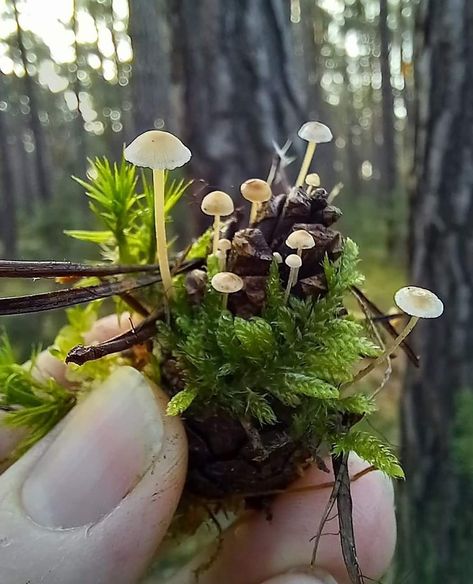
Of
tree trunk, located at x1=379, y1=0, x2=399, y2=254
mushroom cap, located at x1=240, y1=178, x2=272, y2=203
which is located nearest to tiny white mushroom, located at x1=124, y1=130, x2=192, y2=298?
mushroom cap, located at x1=240, y1=178, x2=272, y2=203

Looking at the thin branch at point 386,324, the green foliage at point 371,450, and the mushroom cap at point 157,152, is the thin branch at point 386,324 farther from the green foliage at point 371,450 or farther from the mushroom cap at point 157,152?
the mushroom cap at point 157,152

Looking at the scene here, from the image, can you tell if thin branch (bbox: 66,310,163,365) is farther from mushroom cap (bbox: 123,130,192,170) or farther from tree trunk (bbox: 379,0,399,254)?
tree trunk (bbox: 379,0,399,254)

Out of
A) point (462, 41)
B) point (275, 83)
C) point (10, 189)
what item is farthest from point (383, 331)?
point (10, 189)

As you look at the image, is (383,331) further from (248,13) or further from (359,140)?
(359,140)

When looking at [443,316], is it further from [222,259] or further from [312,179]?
[222,259]

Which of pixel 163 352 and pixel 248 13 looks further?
pixel 248 13
